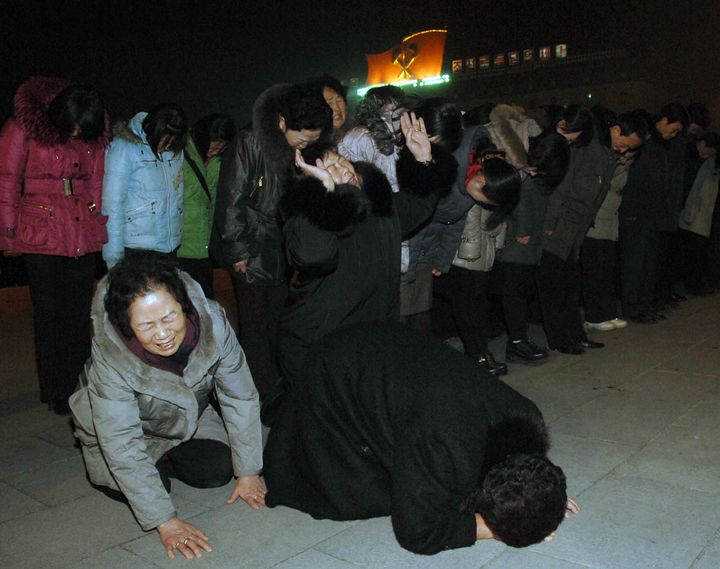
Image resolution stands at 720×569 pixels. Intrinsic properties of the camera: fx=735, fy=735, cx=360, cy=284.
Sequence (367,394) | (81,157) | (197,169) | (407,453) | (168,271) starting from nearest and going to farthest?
1. (407,453)
2. (367,394)
3. (168,271)
4. (81,157)
5. (197,169)

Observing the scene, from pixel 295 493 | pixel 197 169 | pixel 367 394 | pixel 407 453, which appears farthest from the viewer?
pixel 197 169

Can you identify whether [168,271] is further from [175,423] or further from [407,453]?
[407,453]

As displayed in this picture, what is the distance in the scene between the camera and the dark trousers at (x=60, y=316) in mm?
4309

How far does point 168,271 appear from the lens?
286 cm

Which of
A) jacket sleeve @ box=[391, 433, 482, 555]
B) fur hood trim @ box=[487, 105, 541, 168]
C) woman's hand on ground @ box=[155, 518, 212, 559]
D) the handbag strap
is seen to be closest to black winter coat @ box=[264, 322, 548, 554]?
jacket sleeve @ box=[391, 433, 482, 555]

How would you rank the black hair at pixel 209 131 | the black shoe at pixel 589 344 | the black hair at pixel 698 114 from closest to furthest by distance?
the black hair at pixel 209 131, the black shoe at pixel 589 344, the black hair at pixel 698 114

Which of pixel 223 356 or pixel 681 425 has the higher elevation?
pixel 223 356

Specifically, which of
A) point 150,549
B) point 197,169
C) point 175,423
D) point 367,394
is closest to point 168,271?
point 175,423

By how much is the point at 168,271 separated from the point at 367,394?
0.91 metres

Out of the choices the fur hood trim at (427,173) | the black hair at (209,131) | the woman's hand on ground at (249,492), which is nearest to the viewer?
the woman's hand on ground at (249,492)

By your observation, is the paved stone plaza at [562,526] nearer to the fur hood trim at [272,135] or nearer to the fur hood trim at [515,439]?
the fur hood trim at [515,439]

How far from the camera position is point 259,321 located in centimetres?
444

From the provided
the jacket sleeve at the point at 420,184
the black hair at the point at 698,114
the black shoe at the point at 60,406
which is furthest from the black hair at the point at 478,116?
the black shoe at the point at 60,406

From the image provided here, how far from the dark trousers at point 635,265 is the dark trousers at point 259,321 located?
382cm
